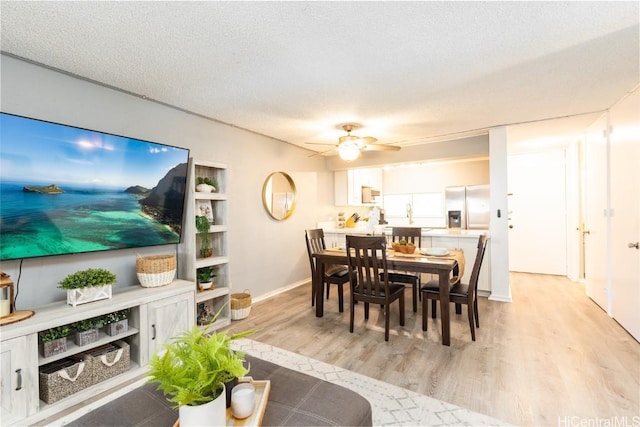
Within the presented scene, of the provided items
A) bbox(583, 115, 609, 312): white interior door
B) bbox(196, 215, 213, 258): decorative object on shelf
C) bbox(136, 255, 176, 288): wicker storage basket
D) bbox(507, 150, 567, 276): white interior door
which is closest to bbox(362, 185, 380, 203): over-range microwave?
bbox(507, 150, 567, 276): white interior door

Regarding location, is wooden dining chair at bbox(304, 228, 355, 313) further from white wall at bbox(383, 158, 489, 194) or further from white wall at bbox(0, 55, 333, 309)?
white wall at bbox(383, 158, 489, 194)

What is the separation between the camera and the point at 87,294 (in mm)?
2150

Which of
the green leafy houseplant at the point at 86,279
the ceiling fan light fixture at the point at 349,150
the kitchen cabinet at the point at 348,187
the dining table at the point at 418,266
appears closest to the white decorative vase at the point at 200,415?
the green leafy houseplant at the point at 86,279

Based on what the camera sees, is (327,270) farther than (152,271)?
Yes

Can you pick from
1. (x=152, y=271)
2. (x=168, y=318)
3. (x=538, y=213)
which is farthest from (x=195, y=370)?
(x=538, y=213)

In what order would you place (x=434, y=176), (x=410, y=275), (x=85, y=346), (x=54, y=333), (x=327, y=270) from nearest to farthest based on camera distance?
(x=54, y=333) < (x=85, y=346) < (x=410, y=275) < (x=327, y=270) < (x=434, y=176)

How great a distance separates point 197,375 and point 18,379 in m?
1.52

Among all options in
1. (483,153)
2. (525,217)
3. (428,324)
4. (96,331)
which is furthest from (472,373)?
(525,217)

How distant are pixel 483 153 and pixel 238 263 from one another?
394cm

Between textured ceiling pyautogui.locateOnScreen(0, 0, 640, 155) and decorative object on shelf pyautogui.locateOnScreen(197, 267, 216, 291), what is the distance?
1.80 metres

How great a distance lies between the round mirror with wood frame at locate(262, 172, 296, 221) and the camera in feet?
14.2

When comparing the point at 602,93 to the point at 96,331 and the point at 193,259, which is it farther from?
the point at 96,331

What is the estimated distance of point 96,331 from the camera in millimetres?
2135

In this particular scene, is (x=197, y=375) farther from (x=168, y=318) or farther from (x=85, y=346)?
(x=168, y=318)
